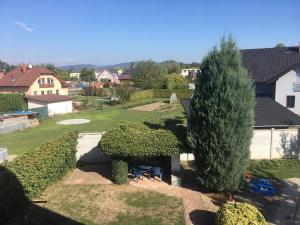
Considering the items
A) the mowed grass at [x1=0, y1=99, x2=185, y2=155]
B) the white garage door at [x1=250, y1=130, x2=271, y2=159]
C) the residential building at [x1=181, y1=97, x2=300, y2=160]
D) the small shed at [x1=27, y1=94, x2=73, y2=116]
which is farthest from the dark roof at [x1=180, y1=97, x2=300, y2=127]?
the small shed at [x1=27, y1=94, x2=73, y2=116]

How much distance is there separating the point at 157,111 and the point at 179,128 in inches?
1048

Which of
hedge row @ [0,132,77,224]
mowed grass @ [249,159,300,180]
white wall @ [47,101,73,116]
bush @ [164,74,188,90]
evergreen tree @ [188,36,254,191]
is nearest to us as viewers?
hedge row @ [0,132,77,224]

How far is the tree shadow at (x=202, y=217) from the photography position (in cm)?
1167

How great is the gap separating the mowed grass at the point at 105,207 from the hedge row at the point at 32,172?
811 millimetres

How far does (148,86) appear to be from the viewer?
2670 inches

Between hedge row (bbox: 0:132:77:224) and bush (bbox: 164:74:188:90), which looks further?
bush (bbox: 164:74:188:90)

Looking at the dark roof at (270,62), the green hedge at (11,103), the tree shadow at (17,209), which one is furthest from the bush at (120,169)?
the green hedge at (11,103)

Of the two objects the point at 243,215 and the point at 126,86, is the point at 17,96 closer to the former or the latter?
the point at 126,86

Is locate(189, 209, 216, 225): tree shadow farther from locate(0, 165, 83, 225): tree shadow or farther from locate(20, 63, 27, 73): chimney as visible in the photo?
locate(20, 63, 27, 73): chimney

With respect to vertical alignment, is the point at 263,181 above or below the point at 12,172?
below

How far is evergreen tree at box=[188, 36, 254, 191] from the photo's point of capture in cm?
1309

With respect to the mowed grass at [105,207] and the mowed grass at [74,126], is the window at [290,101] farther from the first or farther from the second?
the mowed grass at [105,207]

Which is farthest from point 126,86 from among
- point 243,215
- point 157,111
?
point 243,215

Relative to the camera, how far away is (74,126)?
32.5 metres
